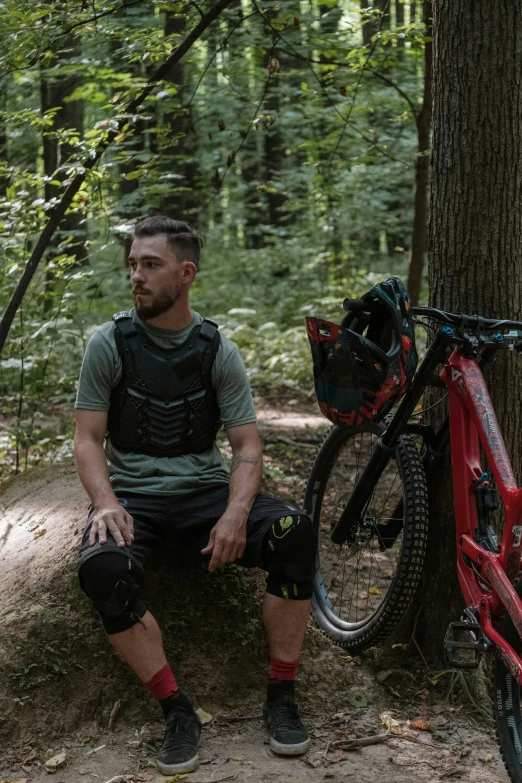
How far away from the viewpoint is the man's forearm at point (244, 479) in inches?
118

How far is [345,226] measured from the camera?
516 inches

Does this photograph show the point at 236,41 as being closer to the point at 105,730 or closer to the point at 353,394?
the point at 353,394

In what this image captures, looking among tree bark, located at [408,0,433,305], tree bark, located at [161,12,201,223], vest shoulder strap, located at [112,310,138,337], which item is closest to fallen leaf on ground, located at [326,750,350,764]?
vest shoulder strap, located at [112,310,138,337]

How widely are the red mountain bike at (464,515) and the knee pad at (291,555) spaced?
16.7 inches

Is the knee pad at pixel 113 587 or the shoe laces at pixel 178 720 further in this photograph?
the shoe laces at pixel 178 720

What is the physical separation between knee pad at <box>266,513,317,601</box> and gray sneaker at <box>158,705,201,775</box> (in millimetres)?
532

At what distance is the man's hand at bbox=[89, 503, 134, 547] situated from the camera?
277 centimetres

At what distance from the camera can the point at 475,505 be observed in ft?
9.37

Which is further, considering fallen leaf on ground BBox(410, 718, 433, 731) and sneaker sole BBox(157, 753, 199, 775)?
fallen leaf on ground BBox(410, 718, 433, 731)

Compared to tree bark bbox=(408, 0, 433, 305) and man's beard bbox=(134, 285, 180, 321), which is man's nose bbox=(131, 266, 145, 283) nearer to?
man's beard bbox=(134, 285, 180, 321)

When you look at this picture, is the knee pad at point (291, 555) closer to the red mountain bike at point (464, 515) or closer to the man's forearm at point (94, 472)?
the red mountain bike at point (464, 515)

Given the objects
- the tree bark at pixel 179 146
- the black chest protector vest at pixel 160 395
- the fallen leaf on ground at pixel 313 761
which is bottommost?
the fallen leaf on ground at pixel 313 761

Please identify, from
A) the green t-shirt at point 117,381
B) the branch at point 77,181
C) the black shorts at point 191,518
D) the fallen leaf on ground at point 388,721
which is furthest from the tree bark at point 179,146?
the fallen leaf on ground at point 388,721

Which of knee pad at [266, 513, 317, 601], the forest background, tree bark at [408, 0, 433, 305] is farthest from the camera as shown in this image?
tree bark at [408, 0, 433, 305]
